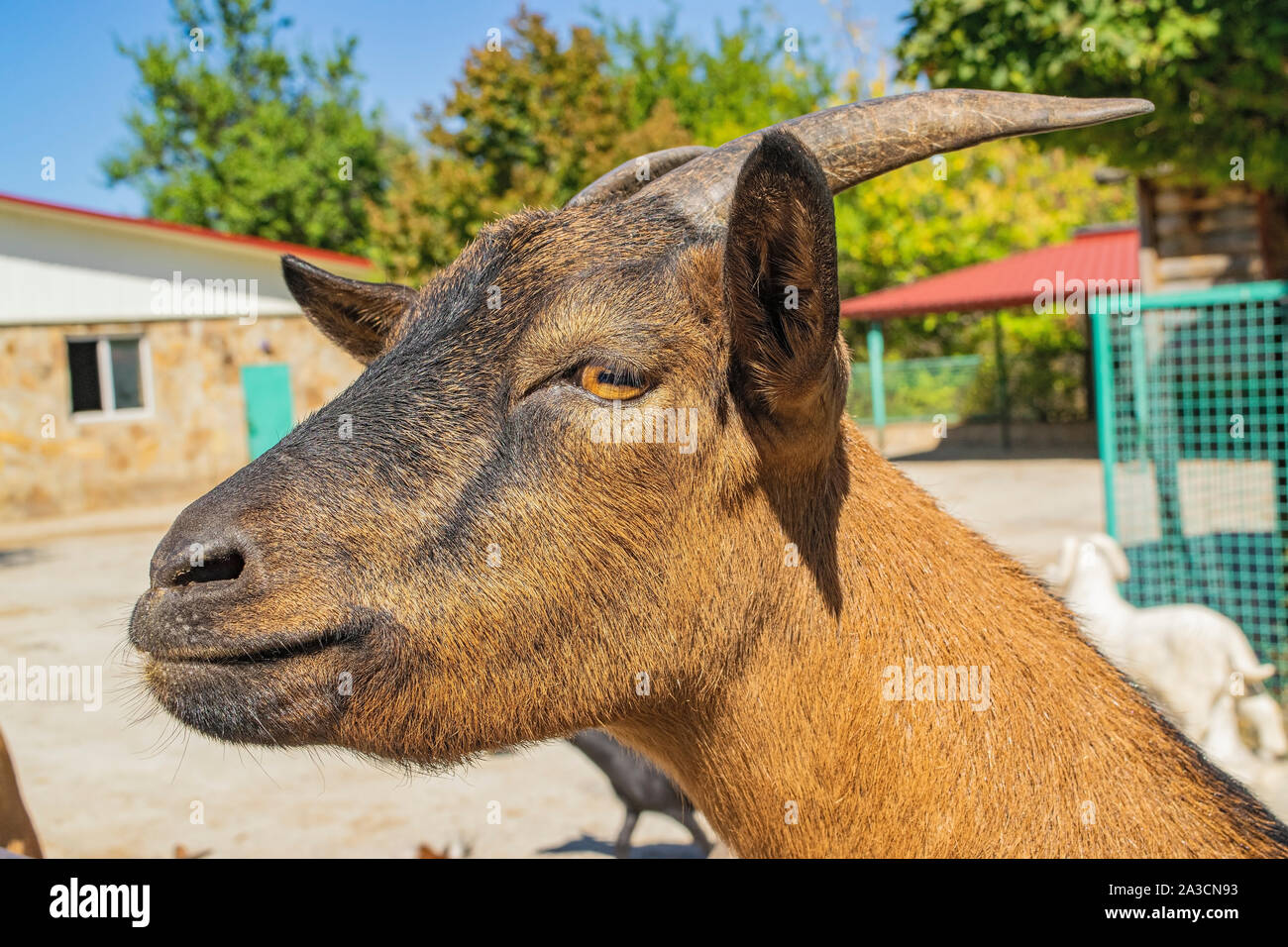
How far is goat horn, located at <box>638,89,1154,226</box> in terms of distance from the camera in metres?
1.86

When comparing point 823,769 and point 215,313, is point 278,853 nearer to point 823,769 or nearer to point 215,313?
point 823,769

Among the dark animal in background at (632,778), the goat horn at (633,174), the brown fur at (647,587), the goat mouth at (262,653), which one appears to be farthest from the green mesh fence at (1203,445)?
the goat mouth at (262,653)

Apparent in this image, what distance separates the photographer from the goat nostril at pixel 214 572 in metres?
1.62

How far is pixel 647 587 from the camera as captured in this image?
1.84 m

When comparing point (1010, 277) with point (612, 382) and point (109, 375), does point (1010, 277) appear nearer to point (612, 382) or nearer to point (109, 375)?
point (109, 375)

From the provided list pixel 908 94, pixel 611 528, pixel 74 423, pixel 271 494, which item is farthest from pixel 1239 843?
pixel 74 423

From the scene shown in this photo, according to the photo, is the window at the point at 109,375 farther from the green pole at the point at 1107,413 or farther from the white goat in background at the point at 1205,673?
the white goat in background at the point at 1205,673

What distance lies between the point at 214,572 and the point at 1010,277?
968 inches

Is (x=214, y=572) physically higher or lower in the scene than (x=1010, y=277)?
lower

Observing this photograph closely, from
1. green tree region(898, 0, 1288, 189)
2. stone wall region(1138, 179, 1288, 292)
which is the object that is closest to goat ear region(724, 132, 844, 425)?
green tree region(898, 0, 1288, 189)

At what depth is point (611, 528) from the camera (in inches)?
71.4

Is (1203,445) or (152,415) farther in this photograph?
(152,415)

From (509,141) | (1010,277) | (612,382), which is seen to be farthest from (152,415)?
(612,382)

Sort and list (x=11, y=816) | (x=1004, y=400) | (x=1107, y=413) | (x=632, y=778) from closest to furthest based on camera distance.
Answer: (x=11, y=816) → (x=632, y=778) → (x=1107, y=413) → (x=1004, y=400)
